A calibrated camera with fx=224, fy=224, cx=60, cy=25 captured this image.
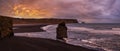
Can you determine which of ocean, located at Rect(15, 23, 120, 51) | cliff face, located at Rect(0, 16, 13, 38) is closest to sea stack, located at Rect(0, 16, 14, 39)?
cliff face, located at Rect(0, 16, 13, 38)

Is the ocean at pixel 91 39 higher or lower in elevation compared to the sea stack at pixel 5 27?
lower

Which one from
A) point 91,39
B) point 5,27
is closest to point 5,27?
point 5,27

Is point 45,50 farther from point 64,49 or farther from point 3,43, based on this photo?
point 3,43

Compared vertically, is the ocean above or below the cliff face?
below

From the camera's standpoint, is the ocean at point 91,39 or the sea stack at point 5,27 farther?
the ocean at point 91,39

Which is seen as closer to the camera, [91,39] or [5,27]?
[5,27]

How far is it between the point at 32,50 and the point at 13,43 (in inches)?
53.7

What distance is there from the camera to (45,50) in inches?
401

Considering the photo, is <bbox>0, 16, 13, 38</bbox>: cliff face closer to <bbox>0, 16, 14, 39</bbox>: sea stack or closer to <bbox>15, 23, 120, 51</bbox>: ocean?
<bbox>0, 16, 14, 39</bbox>: sea stack

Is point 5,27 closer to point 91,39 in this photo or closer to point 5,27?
point 5,27

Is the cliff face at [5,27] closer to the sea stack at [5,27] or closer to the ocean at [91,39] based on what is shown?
the sea stack at [5,27]

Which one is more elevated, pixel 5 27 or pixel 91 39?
pixel 5 27

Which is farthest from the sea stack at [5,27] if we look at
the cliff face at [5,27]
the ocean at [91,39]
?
the ocean at [91,39]

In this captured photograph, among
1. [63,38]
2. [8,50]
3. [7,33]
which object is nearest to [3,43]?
[8,50]
